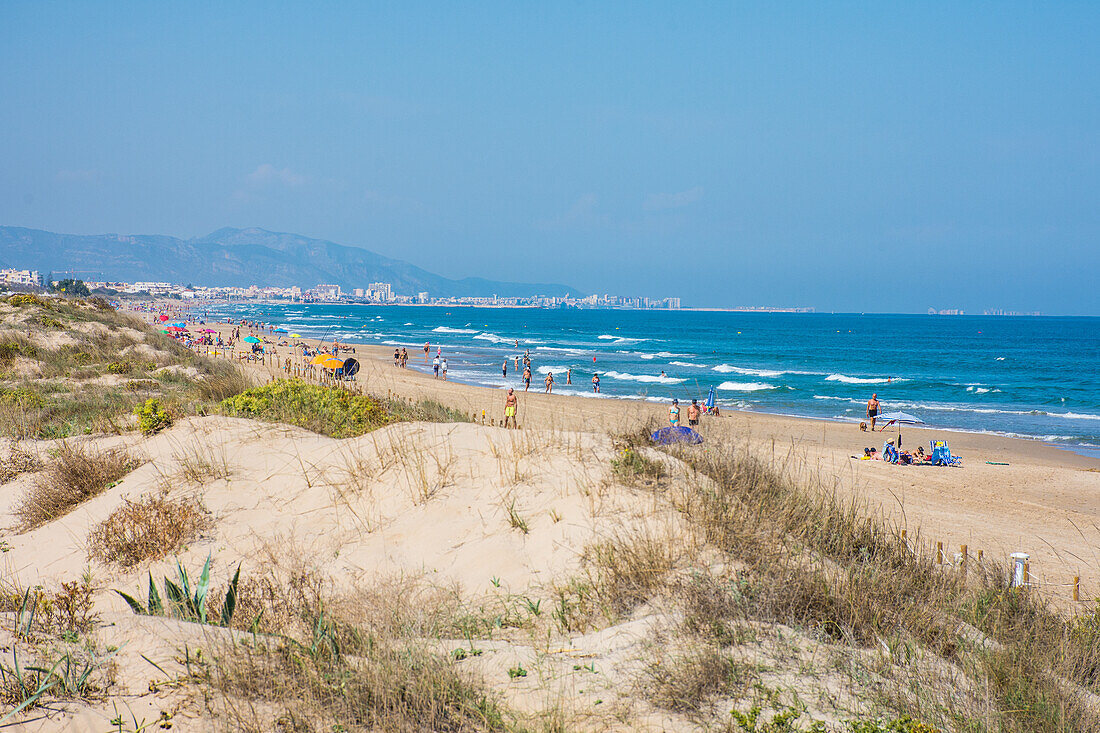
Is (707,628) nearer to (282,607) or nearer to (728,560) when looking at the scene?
(728,560)

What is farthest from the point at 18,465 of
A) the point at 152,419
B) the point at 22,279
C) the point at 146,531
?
the point at 22,279

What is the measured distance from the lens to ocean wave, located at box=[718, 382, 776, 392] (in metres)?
35.4

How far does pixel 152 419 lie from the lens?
25.0 feet

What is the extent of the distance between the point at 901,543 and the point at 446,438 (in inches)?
160

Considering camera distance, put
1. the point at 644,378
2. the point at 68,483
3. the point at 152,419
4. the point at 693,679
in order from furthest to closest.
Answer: the point at 644,378
the point at 152,419
the point at 68,483
the point at 693,679

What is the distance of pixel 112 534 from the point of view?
5219 millimetres

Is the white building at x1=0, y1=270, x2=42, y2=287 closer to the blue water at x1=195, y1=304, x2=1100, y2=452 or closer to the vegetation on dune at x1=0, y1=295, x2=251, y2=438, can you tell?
the blue water at x1=195, y1=304, x2=1100, y2=452

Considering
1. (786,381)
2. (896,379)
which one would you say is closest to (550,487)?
(786,381)

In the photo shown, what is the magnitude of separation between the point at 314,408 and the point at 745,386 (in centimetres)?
3214

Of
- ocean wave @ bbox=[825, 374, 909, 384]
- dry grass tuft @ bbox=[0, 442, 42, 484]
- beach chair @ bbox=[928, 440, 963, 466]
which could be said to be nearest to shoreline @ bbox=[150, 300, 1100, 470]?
beach chair @ bbox=[928, 440, 963, 466]

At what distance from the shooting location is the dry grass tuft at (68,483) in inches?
238

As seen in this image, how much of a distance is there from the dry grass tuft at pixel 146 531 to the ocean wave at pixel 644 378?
110 ft

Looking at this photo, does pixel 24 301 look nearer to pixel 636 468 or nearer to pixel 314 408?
pixel 314 408

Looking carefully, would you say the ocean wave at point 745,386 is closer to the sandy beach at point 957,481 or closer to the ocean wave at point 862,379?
the ocean wave at point 862,379
